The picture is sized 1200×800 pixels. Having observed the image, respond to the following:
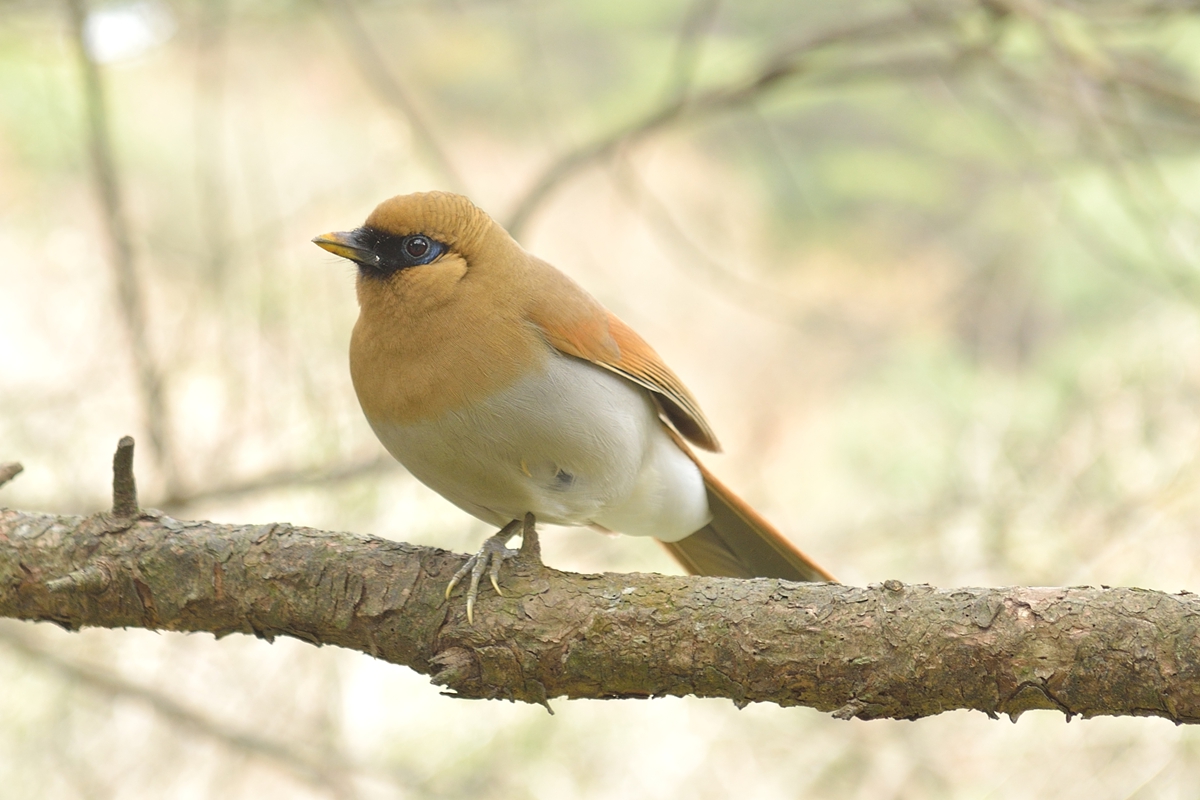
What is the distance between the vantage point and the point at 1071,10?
13.3 ft

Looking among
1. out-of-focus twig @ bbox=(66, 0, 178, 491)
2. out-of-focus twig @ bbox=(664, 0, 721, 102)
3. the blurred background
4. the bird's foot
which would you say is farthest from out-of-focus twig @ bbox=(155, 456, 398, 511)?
out-of-focus twig @ bbox=(664, 0, 721, 102)

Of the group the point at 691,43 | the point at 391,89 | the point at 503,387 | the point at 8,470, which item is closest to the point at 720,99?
the point at 691,43

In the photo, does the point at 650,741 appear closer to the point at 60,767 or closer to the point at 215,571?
A: the point at 60,767

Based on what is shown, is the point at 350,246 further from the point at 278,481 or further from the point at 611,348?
the point at 278,481

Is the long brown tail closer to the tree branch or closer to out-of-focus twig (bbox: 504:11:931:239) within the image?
the tree branch

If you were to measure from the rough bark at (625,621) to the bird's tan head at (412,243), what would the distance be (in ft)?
2.32

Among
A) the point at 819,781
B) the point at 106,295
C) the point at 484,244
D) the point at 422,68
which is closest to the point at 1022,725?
the point at 819,781

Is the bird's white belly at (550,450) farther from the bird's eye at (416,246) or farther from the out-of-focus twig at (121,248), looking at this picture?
the out-of-focus twig at (121,248)

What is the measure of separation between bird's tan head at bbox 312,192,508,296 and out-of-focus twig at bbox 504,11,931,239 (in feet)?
4.78

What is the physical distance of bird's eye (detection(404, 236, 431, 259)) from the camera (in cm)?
301

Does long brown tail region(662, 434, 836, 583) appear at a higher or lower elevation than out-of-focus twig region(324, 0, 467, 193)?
lower

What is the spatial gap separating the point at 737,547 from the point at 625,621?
3.58 ft

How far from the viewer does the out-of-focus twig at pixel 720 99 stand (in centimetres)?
439

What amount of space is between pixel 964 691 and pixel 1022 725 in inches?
111
